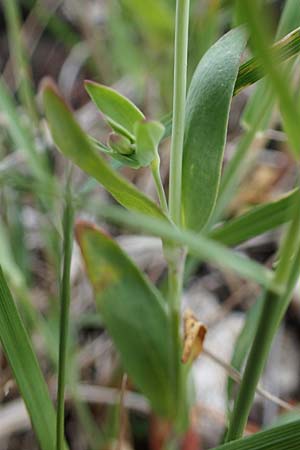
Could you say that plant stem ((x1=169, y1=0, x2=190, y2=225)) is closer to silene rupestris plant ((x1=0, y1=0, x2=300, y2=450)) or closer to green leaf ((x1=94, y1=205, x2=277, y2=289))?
silene rupestris plant ((x1=0, y1=0, x2=300, y2=450))

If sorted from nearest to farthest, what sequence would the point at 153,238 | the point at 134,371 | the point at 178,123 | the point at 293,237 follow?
the point at 293,237 → the point at 178,123 → the point at 134,371 → the point at 153,238

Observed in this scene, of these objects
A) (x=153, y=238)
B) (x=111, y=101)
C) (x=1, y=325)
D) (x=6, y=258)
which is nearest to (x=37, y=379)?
(x=1, y=325)

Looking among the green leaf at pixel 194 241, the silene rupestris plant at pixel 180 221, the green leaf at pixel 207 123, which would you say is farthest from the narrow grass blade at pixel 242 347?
the green leaf at pixel 194 241

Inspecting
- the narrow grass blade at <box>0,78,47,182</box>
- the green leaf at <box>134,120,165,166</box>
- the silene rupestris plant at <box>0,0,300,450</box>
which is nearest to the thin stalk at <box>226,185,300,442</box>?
the silene rupestris plant at <box>0,0,300,450</box>

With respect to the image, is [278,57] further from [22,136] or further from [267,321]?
[22,136]

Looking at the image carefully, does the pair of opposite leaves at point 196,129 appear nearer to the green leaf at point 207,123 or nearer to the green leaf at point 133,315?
the green leaf at point 207,123

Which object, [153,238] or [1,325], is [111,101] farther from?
[153,238]
